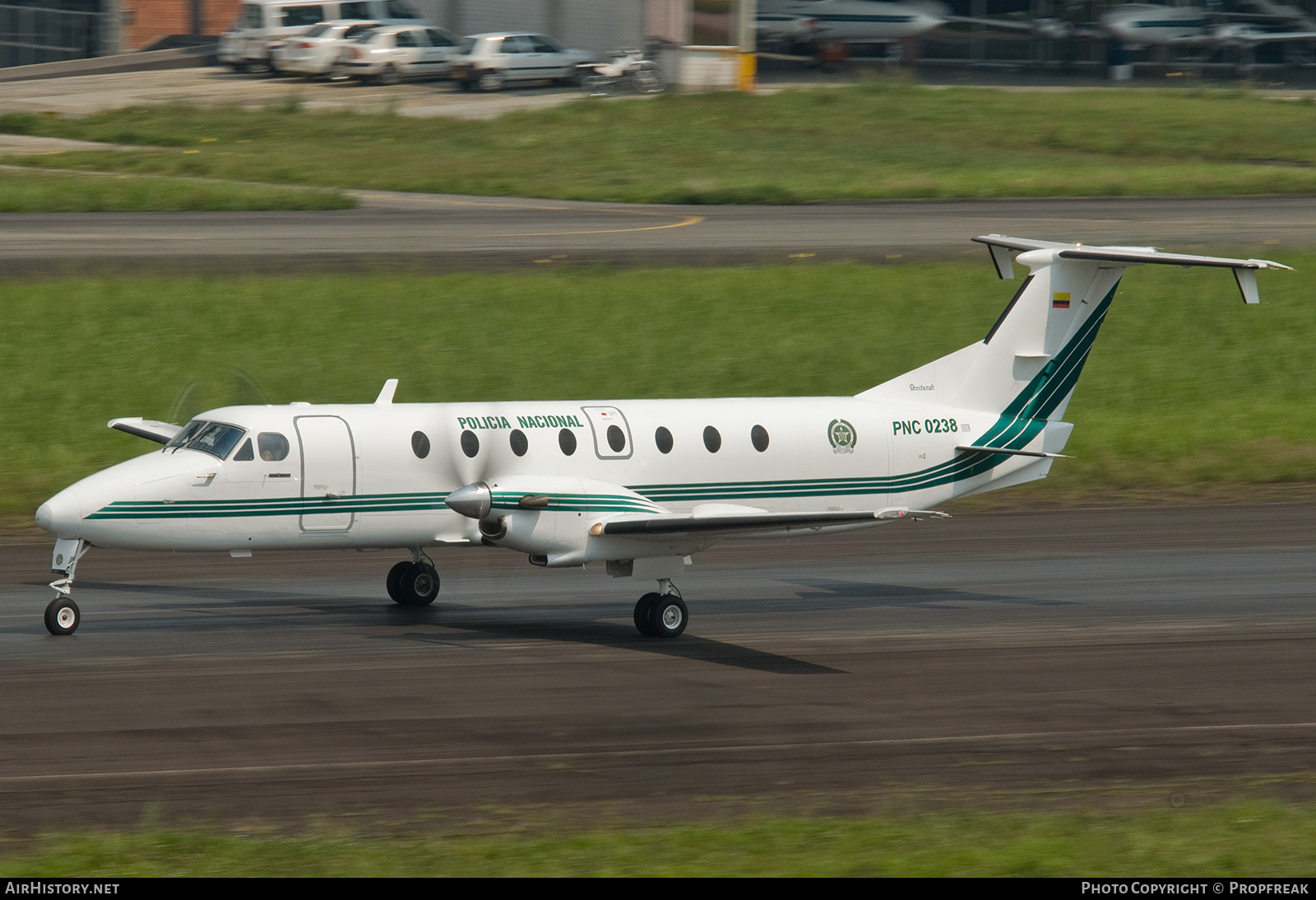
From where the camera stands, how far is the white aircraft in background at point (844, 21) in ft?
217

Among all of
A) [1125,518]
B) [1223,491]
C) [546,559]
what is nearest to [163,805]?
[546,559]

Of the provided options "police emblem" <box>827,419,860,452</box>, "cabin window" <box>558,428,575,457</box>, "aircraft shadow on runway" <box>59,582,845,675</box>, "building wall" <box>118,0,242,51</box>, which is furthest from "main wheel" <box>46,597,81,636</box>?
"building wall" <box>118,0,242,51</box>

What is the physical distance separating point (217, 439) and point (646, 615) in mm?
4776

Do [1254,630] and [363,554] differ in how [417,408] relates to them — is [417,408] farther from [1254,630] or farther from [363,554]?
[1254,630]

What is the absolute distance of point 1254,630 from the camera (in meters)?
17.3

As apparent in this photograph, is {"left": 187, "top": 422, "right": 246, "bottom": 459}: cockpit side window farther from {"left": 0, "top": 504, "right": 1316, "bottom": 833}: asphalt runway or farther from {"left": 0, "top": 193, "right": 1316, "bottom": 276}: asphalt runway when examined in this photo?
{"left": 0, "top": 193, "right": 1316, "bottom": 276}: asphalt runway

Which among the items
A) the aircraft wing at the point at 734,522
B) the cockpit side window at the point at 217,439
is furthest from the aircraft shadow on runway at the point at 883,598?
the cockpit side window at the point at 217,439

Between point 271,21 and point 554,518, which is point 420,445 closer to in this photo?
point 554,518

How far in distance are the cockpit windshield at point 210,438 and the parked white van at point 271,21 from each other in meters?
45.6

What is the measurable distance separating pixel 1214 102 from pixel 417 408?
47254 millimetres

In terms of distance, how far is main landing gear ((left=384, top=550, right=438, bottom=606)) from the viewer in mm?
18359

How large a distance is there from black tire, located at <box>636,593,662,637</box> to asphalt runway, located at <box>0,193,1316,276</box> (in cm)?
1871

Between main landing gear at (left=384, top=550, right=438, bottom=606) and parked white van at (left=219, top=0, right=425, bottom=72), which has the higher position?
parked white van at (left=219, top=0, right=425, bottom=72)

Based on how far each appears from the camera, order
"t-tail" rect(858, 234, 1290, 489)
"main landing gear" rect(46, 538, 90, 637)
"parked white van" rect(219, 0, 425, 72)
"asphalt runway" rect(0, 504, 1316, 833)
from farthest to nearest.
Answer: "parked white van" rect(219, 0, 425, 72) → "t-tail" rect(858, 234, 1290, 489) → "main landing gear" rect(46, 538, 90, 637) → "asphalt runway" rect(0, 504, 1316, 833)
